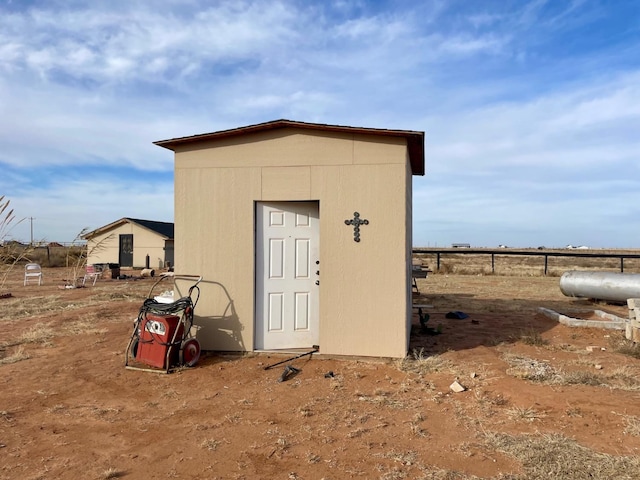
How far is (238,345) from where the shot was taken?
6.80 m

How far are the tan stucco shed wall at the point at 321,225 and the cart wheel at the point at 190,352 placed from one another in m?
0.39

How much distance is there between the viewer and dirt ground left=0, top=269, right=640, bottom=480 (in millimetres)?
3586

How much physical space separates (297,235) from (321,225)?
46 cm

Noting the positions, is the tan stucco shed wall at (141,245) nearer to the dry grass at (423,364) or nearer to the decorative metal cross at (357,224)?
the decorative metal cross at (357,224)

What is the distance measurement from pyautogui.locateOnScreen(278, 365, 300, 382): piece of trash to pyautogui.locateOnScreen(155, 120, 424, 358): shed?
0.68 meters

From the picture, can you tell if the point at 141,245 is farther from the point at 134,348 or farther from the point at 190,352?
the point at 190,352

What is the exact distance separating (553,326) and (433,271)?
555 inches

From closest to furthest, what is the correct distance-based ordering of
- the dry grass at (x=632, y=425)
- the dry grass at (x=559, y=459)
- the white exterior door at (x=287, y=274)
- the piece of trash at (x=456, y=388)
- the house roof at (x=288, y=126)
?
the dry grass at (x=559, y=459)
the dry grass at (x=632, y=425)
the piece of trash at (x=456, y=388)
the house roof at (x=288, y=126)
the white exterior door at (x=287, y=274)

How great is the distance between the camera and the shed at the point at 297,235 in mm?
6512

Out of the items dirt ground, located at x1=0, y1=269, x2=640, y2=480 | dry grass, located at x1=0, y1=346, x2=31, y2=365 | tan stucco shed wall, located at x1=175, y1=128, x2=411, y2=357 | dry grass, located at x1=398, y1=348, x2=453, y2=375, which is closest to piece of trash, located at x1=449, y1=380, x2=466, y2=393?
dirt ground, located at x1=0, y1=269, x2=640, y2=480

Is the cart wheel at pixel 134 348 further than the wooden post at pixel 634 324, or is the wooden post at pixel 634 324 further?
the wooden post at pixel 634 324

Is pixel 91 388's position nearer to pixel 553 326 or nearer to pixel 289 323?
pixel 289 323

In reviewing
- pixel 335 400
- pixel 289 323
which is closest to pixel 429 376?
pixel 335 400

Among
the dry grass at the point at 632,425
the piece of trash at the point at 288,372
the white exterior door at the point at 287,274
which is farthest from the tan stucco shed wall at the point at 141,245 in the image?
the dry grass at the point at 632,425
